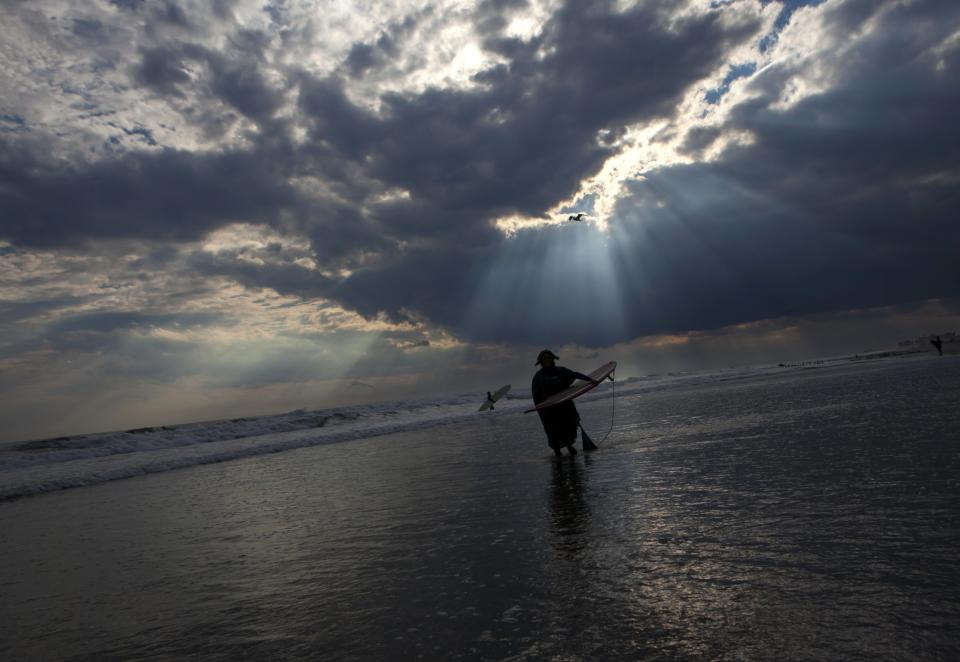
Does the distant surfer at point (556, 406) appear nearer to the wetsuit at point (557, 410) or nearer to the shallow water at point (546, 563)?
the wetsuit at point (557, 410)

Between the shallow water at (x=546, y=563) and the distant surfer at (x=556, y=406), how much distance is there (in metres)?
1.01

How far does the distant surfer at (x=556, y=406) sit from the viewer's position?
41.6 ft

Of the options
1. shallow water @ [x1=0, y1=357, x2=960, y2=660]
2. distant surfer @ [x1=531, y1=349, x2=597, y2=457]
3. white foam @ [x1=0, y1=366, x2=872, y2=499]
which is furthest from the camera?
white foam @ [x1=0, y1=366, x2=872, y2=499]

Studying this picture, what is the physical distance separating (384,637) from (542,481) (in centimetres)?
596

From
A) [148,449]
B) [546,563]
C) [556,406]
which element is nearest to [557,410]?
[556,406]

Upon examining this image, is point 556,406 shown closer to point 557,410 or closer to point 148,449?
point 557,410

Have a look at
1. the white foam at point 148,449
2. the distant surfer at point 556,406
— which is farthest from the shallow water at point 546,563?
the white foam at point 148,449

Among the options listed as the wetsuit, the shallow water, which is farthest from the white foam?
the wetsuit

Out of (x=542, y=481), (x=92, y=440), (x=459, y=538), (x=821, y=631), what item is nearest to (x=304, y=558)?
(x=459, y=538)

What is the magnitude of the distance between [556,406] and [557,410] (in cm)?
14

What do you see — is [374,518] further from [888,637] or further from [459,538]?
[888,637]

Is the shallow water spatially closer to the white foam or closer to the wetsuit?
the wetsuit

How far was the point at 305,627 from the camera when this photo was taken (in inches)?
177

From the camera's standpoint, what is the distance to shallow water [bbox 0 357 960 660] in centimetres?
370
